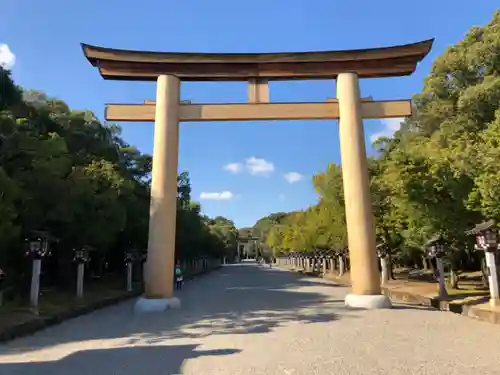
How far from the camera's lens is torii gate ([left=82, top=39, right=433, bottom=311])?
1509 centimetres

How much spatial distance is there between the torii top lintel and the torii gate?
3 cm

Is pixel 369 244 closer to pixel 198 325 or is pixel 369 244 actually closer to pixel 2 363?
pixel 198 325

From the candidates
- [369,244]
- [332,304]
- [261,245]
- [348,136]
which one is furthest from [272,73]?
[261,245]

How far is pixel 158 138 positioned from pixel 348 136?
259 inches

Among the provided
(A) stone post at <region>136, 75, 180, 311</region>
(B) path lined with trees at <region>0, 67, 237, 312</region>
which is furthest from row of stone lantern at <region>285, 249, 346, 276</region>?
(A) stone post at <region>136, 75, 180, 311</region>

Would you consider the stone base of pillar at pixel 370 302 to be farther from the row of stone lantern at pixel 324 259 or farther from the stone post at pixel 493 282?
the row of stone lantern at pixel 324 259

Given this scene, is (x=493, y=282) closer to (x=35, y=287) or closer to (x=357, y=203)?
(x=357, y=203)

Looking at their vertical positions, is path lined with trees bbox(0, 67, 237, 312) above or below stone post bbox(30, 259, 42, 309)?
above

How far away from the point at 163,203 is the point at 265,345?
7561 millimetres

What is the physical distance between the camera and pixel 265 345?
8.58 meters

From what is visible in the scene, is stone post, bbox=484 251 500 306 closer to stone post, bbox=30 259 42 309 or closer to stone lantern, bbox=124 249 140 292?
stone post, bbox=30 259 42 309

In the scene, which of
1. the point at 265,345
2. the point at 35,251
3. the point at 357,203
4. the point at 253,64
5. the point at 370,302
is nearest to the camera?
the point at 265,345

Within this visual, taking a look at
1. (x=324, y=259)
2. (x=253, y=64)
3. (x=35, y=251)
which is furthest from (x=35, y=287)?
(x=324, y=259)

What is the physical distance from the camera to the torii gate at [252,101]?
15.1 m
